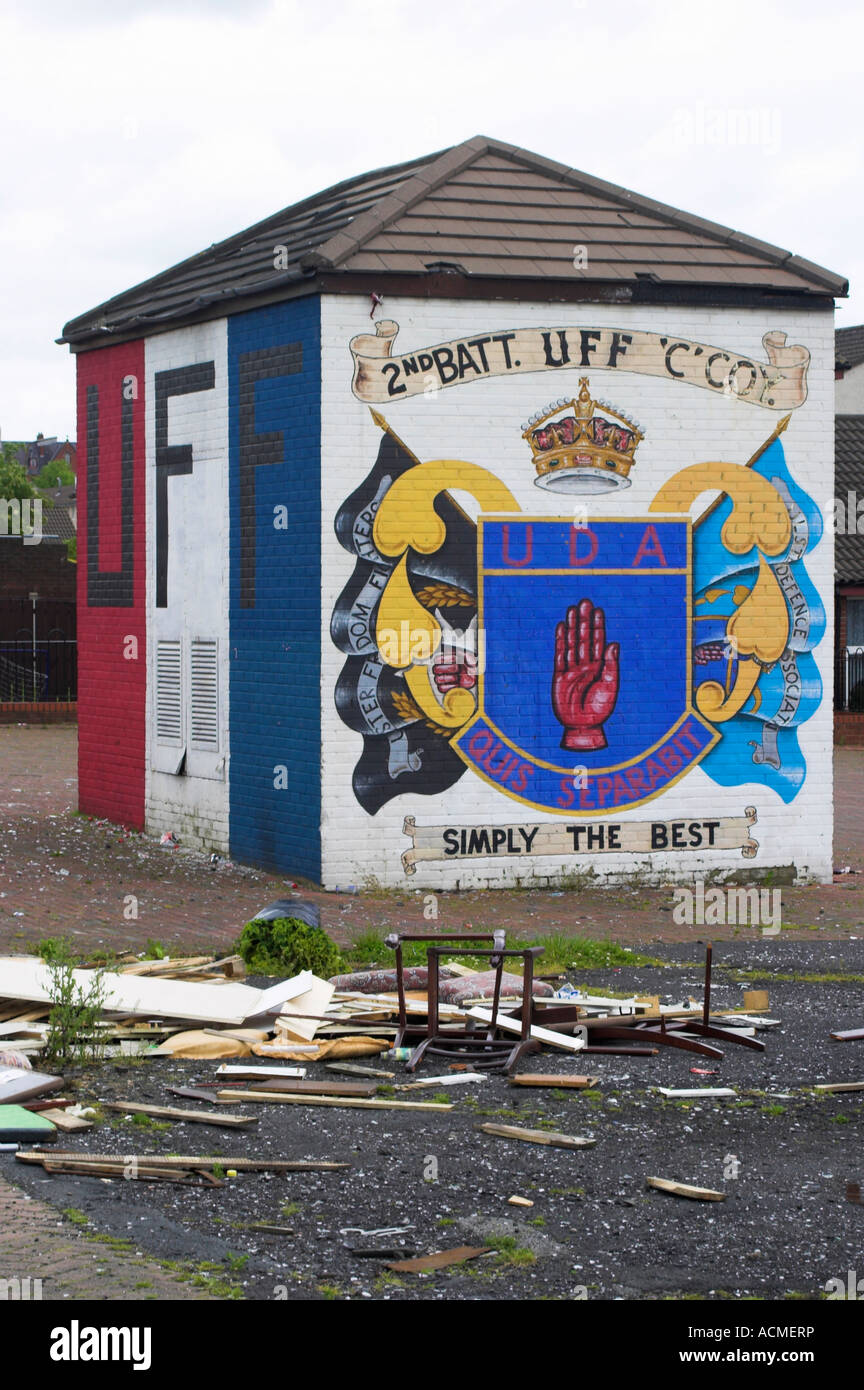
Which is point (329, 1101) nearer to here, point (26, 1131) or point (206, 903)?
point (26, 1131)

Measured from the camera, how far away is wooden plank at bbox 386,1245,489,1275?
6070 mm

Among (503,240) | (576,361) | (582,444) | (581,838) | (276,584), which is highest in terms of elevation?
(503,240)

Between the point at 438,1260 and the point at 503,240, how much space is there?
11216 millimetres

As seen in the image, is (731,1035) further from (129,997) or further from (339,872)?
(339,872)

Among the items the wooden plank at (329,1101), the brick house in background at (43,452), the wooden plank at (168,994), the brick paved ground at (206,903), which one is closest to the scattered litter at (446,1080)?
the wooden plank at (329,1101)

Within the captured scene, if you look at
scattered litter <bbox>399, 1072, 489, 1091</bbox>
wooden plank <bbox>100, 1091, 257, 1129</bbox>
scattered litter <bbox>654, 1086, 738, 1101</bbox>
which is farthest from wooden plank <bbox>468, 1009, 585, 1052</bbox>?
wooden plank <bbox>100, 1091, 257, 1129</bbox>

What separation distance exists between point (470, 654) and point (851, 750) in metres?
16.7

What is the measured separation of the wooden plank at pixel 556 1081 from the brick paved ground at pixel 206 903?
13.5ft

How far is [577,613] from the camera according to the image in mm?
15305

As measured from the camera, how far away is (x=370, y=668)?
14.9 m

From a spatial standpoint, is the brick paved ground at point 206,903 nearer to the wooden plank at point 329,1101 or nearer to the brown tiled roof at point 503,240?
the wooden plank at point 329,1101

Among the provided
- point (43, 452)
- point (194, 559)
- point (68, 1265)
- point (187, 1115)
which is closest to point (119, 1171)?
point (187, 1115)

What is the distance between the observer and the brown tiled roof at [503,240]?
14.9m
